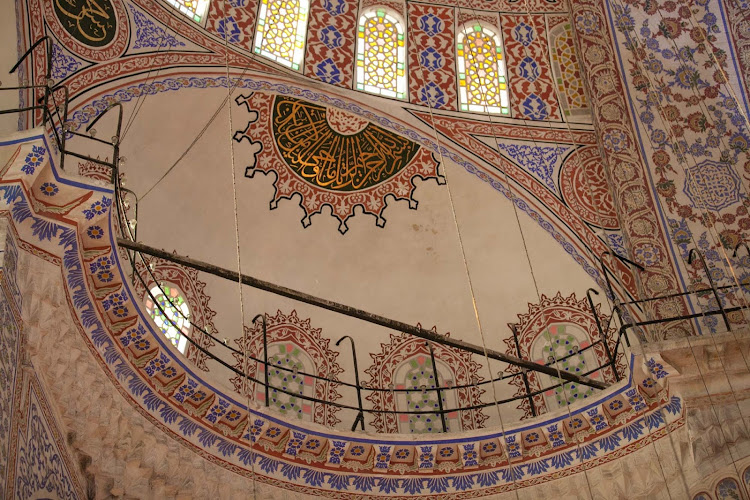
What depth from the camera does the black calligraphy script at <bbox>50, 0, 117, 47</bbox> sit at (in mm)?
8250

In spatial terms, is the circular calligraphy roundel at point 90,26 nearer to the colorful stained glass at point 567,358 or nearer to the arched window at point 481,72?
the arched window at point 481,72

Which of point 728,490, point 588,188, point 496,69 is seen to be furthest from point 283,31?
point 728,490

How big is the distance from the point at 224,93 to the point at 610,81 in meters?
3.79

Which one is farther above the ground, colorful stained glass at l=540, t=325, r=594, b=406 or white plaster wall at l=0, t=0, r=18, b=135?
white plaster wall at l=0, t=0, r=18, b=135

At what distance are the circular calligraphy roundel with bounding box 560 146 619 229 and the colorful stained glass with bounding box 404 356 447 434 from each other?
2.16 meters

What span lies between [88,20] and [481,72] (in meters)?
4.15

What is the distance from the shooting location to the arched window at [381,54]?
33.5 feet

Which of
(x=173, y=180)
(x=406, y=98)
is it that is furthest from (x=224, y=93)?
(x=406, y=98)

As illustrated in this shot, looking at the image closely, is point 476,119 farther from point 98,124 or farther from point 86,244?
point 86,244

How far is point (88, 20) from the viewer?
8.44 metres

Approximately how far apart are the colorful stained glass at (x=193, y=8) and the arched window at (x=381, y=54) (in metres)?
1.70

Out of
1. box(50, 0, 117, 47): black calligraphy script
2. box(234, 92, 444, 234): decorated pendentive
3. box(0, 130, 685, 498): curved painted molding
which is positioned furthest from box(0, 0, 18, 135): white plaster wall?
box(234, 92, 444, 234): decorated pendentive

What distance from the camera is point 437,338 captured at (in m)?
7.03

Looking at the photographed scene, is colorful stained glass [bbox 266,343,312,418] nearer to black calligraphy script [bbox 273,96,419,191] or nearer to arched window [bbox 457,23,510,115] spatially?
black calligraphy script [bbox 273,96,419,191]
